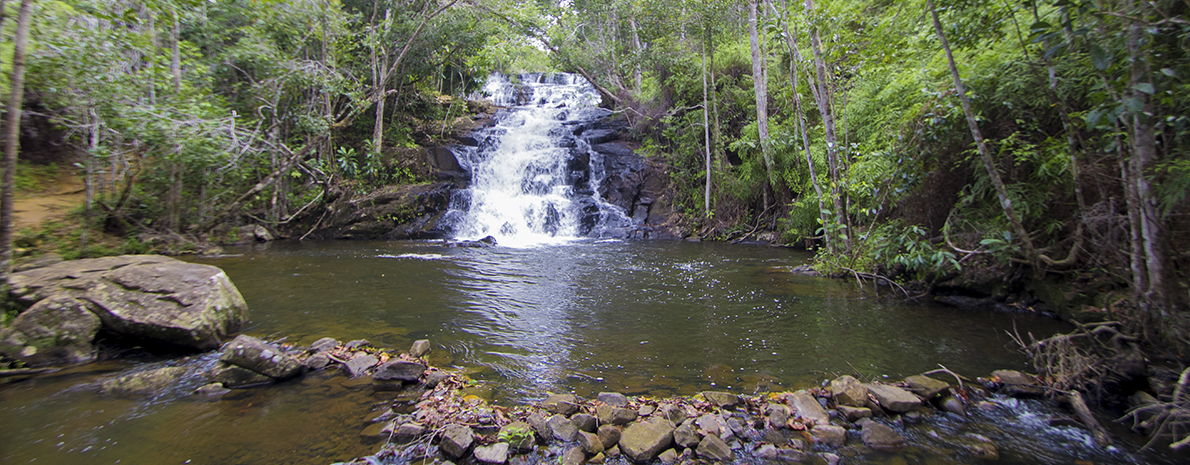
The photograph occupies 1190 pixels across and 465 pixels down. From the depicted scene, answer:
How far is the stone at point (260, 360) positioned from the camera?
14.6 ft

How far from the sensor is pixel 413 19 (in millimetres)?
17906

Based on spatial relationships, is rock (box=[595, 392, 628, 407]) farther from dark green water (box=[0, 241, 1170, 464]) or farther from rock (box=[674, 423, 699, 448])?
rock (box=[674, 423, 699, 448])

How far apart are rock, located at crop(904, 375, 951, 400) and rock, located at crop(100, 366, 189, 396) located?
6.18 metres

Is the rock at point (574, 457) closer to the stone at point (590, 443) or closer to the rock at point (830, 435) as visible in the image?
the stone at point (590, 443)

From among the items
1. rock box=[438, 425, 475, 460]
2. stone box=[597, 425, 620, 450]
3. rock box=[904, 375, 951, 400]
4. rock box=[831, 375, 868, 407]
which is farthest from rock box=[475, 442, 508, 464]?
rock box=[904, 375, 951, 400]

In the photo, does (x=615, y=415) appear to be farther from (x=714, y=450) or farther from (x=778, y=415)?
(x=778, y=415)

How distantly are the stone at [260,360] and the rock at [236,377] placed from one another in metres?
0.04

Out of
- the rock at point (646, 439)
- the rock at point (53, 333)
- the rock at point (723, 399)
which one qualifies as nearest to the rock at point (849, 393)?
the rock at point (723, 399)

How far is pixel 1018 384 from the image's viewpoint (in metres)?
4.21

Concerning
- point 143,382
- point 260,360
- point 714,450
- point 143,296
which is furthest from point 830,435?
point 143,296

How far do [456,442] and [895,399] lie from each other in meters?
3.22

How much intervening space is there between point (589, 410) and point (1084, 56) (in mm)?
5602

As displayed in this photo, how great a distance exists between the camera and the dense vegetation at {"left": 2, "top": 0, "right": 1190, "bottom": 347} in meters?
4.06

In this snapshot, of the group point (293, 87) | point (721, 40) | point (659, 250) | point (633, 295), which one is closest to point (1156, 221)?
point (633, 295)
